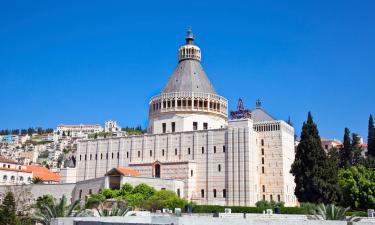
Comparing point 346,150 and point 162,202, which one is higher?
point 346,150

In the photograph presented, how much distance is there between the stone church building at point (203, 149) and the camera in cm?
6009

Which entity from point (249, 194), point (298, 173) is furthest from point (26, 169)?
point (298, 173)

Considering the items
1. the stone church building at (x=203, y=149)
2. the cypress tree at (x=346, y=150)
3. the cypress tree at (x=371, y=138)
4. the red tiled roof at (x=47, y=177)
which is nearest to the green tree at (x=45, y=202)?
the stone church building at (x=203, y=149)

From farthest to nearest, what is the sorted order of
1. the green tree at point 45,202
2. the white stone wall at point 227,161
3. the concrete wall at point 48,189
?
1. the concrete wall at point 48,189
2. the white stone wall at point 227,161
3. the green tree at point 45,202

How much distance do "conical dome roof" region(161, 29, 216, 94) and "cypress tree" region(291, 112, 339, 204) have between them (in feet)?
73.9

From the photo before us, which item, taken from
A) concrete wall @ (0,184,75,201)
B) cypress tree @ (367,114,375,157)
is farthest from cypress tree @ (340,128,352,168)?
concrete wall @ (0,184,75,201)

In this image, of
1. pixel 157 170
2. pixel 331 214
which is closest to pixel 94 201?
pixel 157 170

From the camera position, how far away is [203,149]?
62.9 meters

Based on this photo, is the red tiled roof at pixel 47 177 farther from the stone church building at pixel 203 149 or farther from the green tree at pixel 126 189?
the green tree at pixel 126 189

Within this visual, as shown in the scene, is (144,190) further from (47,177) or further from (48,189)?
(47,177)

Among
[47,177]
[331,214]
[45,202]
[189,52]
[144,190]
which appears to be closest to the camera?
[331,214]

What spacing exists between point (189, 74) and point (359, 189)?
104ft

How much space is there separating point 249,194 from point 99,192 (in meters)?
18.6

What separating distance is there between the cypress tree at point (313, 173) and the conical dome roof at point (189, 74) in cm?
2252
